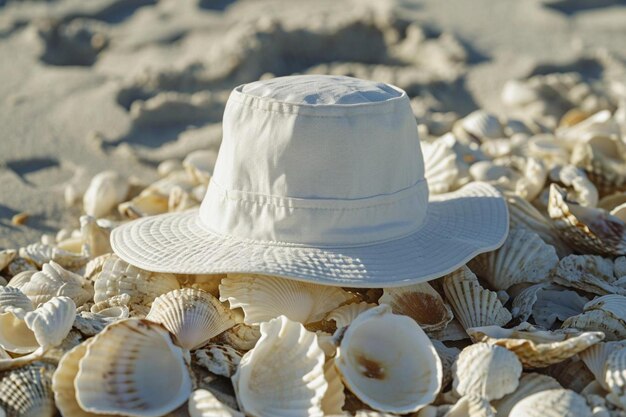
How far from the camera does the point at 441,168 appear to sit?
300cm

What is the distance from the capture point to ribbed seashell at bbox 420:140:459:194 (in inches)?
117

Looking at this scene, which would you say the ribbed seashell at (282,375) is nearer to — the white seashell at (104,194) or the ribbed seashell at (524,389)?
the ribbed seashell at (524,389)

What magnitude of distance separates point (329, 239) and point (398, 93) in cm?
52

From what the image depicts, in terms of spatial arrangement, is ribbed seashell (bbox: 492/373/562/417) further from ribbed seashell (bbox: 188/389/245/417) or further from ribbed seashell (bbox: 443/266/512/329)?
ribbed seashell (bbox: 188/389/245/417)

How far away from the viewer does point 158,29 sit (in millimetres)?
5418

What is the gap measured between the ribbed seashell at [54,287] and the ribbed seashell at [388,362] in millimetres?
1004

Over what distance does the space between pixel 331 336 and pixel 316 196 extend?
404mm

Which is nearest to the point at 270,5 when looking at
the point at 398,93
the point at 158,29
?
the point at 158,29

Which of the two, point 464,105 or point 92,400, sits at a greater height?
point 92,400

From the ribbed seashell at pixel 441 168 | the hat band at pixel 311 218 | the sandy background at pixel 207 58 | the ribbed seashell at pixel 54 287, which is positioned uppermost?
the hat band at pixel 311 218

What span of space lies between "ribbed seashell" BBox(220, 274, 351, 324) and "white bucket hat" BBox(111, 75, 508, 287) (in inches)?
3.2

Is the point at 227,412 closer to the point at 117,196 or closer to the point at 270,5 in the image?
the point at 117,196

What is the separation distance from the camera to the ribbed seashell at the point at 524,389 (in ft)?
6.32

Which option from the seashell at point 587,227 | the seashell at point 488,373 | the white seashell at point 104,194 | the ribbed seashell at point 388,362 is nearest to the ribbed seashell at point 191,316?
the ribbed seashell at point 388,362
